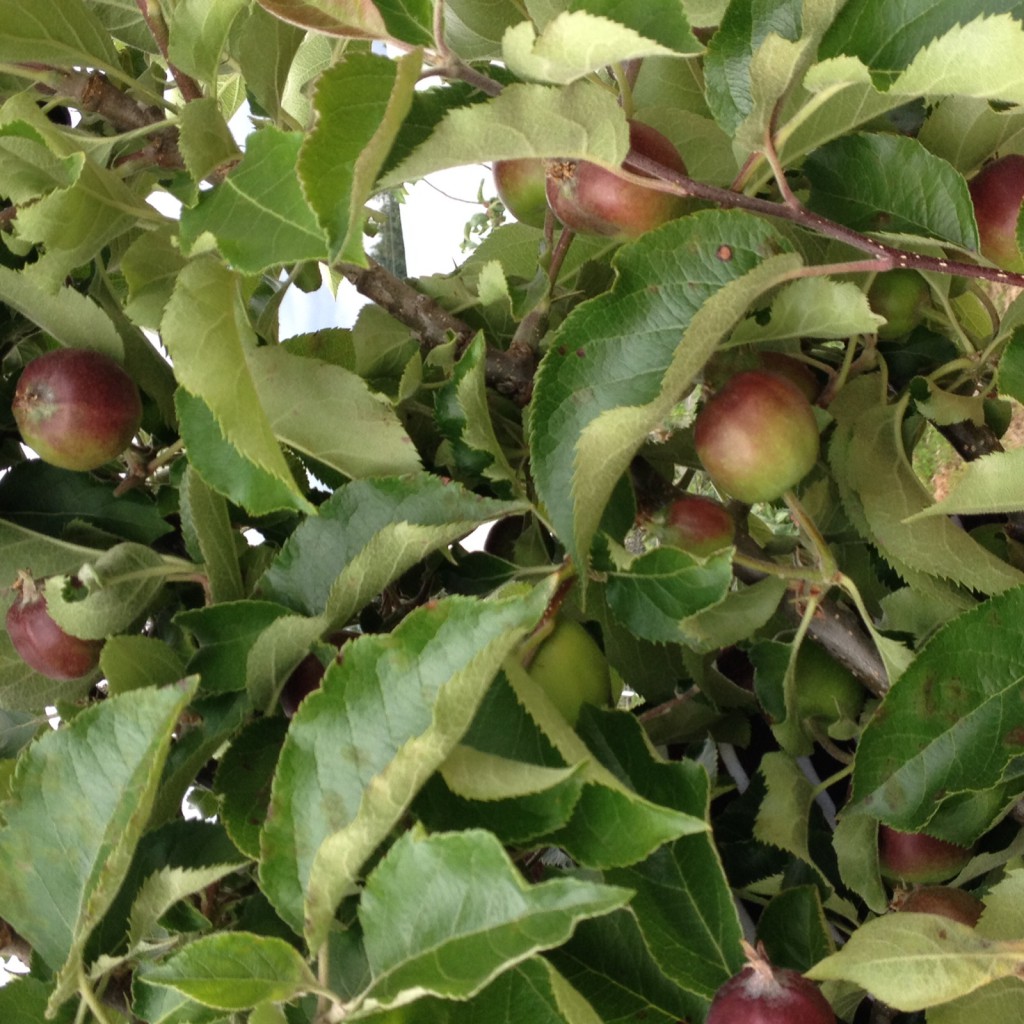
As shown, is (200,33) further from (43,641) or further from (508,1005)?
(508,1005)

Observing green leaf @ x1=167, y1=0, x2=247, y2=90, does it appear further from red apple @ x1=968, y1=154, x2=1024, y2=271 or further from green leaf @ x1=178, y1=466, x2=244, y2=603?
red apple @ x1=968, y1=154, x2=1024, y2=271

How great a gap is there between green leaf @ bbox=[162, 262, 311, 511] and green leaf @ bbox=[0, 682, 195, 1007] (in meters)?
0.08

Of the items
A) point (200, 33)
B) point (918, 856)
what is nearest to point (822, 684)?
point (918, 856)

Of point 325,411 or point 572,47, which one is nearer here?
point 572,47

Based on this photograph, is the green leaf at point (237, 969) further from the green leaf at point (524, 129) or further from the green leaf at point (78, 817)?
the green leaf at point (524, 129)

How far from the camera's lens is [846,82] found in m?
0.34

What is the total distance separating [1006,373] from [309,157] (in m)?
0.29

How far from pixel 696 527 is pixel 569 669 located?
82 millimetres

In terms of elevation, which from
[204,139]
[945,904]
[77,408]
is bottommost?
[945,904]

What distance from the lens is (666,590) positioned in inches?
16.2

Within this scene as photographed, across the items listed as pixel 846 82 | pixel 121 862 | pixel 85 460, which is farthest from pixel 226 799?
pixel 846 82

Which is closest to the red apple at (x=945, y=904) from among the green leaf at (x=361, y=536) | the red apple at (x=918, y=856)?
the red apple at (x=918, y=856)

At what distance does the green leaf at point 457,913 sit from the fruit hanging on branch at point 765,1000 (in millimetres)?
100

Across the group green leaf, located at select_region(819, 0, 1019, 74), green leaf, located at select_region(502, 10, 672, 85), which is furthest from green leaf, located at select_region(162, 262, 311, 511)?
green leaf, located at select_region(819, 0, 1019, 74)
